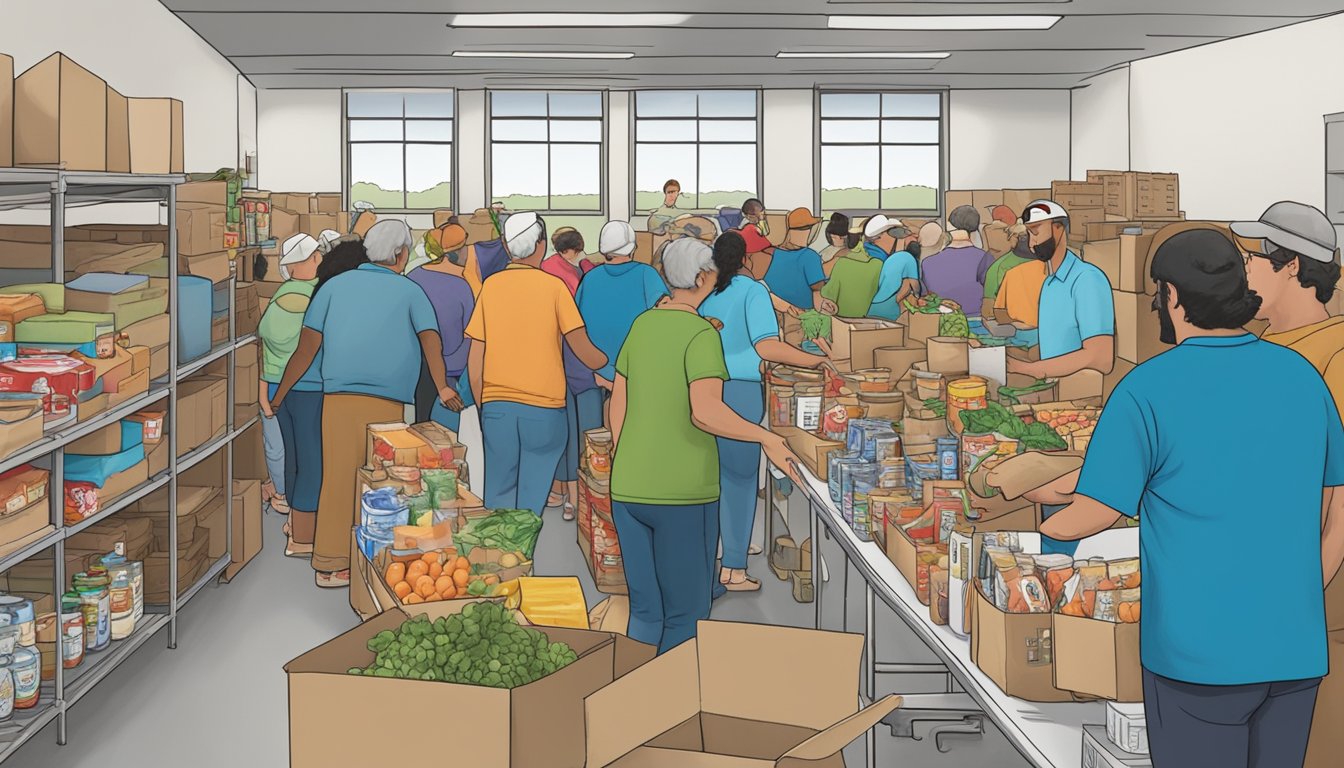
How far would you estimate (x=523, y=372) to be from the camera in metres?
5.66

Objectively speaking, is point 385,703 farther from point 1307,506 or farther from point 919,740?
point 919,740

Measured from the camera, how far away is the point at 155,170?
5.64 m

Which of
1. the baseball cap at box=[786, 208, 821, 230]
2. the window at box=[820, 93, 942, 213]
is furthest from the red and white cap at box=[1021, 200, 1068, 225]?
the window at box=[820, 93, 942, 213]

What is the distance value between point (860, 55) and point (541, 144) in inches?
192

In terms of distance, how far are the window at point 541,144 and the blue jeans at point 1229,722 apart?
1480 cm

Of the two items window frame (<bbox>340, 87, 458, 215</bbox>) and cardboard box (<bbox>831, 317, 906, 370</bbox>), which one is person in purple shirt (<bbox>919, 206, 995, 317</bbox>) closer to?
cardboard box (<bbox>831, 317, 906, 370</bbox>)

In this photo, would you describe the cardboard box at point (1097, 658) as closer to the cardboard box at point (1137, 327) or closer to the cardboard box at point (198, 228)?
the cardboard box at point (1137, 327)

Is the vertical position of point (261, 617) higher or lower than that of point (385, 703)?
lower

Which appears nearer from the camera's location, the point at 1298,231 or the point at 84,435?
the point at 1298,231

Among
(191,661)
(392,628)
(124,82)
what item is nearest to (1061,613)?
(392,628)

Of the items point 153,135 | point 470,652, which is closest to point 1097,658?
point 470,652

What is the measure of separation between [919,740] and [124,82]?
7875 mm

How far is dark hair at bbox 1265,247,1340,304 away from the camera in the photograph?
2.86 m

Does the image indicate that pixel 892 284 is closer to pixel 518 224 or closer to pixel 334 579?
pixel 518 224
